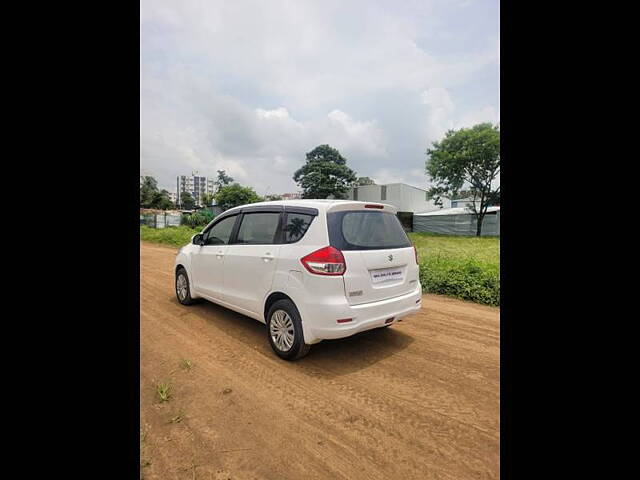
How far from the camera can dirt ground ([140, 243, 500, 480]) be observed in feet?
6.31

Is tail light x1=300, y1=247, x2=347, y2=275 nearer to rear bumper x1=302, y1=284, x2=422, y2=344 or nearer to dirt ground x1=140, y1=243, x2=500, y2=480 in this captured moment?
rear bumper x1=302, y1=284, x2=422, y2=344

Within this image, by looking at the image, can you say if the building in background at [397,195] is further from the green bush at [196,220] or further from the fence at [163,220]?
the fence at [163,220]

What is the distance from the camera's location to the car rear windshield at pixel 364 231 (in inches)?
123

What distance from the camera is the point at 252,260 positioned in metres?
3.69

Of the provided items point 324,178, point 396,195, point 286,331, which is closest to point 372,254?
point 286,331

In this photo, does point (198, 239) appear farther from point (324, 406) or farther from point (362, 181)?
point (362, 181)

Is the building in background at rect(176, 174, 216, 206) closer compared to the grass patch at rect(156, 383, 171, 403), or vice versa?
the grass patch at rect(156, 383, 171, 403)

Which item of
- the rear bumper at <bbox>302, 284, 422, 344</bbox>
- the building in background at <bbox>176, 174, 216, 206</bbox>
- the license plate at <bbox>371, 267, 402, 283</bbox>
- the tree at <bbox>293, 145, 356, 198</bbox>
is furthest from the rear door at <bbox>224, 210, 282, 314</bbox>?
the building in background at <bbox>176, 174, 216, 206</bbox>

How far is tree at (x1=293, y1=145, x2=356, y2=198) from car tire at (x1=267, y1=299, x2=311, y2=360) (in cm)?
3646

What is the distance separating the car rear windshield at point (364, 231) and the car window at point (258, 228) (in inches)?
31.4
